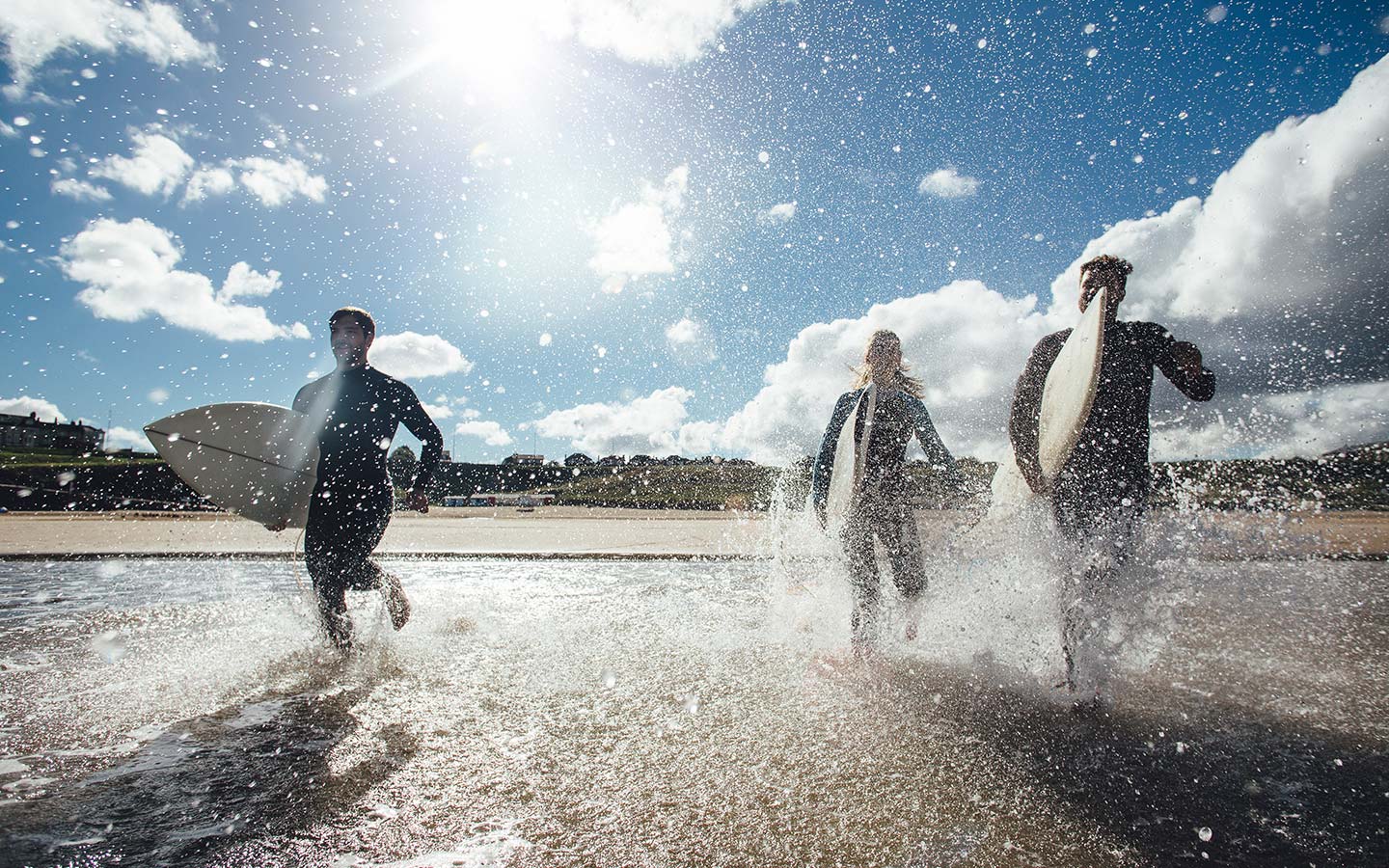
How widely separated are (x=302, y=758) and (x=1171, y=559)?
12.1 feet

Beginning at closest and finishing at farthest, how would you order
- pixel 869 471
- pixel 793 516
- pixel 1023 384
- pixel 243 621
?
1. pixel 1023 384
2. pixel 869 471
3. pixel 243 621
4. pixel 793 516

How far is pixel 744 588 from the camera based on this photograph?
6.45m

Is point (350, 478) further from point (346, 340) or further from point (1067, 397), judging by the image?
point (1067, 397)

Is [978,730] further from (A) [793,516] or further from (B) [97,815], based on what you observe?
(A) [793,516]

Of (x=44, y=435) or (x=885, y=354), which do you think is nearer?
(x=885, y=354)

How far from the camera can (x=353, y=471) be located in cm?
388

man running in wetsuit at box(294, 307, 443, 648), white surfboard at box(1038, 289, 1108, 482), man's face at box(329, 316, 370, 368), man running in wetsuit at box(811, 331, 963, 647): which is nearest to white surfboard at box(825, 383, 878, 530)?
man running in wetsuit at box(811, 331, 963, 647)

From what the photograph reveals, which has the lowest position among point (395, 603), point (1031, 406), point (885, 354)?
point (395, 603)

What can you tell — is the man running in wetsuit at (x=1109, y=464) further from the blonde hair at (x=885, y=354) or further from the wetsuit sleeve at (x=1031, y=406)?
the blonde hair at (x=885, y=354)

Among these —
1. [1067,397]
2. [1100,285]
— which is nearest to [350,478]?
[1067,397]

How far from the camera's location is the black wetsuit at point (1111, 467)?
119 inches

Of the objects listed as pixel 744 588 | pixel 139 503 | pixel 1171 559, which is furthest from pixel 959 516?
pixel 139 503

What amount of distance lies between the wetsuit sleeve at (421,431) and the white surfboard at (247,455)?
682 mm

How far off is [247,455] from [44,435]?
149 m
